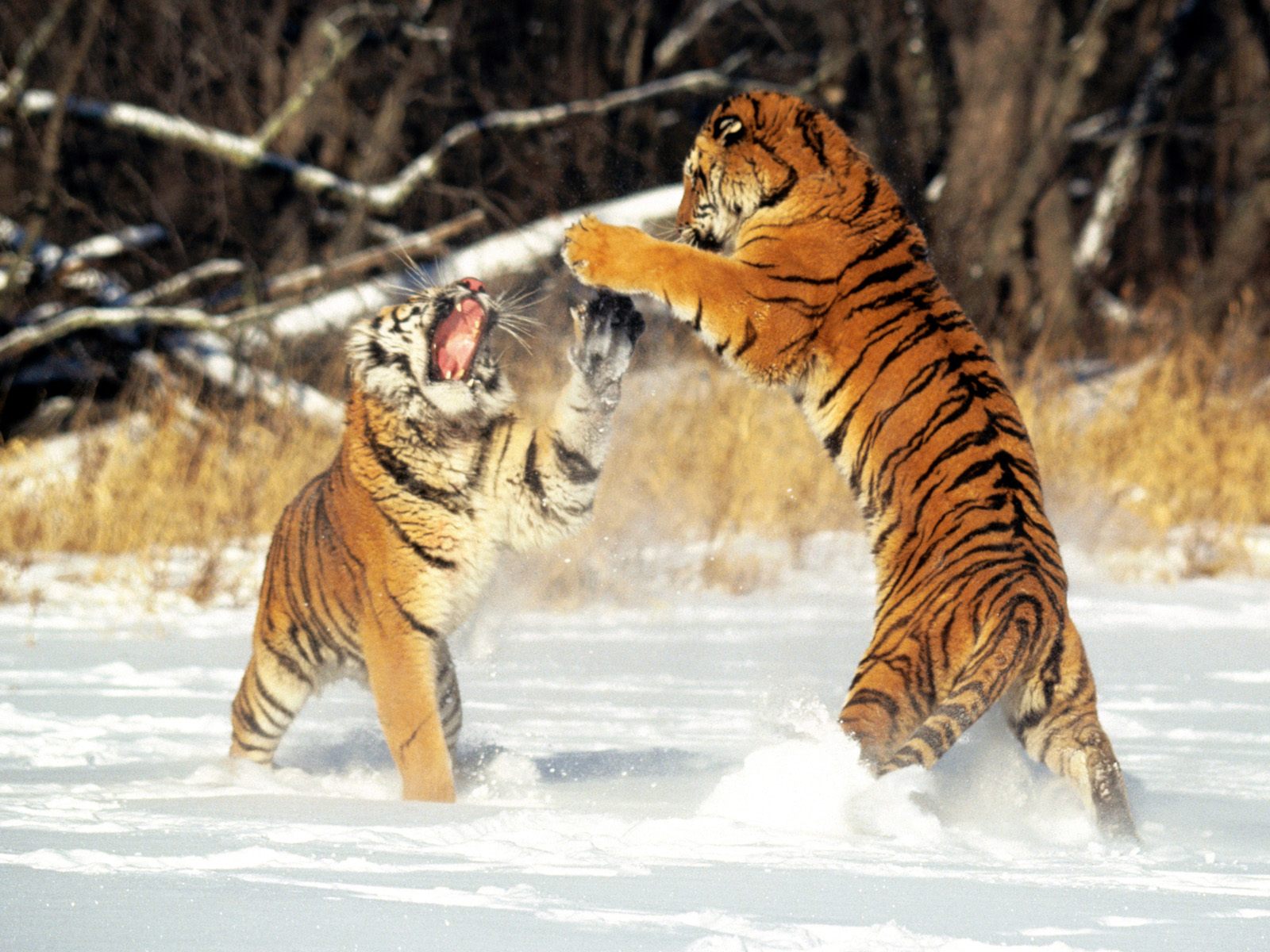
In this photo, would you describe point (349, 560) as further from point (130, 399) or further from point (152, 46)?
point (152, 46)

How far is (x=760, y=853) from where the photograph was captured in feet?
9.90

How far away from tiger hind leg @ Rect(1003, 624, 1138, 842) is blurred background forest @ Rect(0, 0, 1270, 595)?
3.78 meters

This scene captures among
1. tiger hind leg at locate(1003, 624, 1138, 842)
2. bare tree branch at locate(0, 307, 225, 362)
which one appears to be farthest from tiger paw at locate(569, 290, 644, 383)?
bare tree branch at locate(0, 307, 225, 362)

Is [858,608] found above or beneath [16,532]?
above

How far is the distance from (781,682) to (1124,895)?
2583 millimetres

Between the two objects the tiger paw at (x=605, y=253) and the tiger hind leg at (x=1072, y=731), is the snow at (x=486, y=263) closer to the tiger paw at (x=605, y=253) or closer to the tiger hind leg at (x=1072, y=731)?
the tiger paw at (x=605, y=253)

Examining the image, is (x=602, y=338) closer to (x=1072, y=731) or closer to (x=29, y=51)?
(x=1072, y=731)

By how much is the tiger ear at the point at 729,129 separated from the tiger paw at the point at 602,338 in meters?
0.61

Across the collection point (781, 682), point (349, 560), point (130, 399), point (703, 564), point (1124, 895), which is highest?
point (1124, 895)

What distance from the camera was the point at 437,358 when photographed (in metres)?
4.05

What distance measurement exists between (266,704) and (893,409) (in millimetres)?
1650

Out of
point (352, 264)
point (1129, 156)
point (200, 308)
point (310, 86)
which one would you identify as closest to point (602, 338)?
point (352, 264)

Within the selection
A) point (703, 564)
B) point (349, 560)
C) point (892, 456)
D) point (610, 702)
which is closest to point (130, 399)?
point (703, 564)

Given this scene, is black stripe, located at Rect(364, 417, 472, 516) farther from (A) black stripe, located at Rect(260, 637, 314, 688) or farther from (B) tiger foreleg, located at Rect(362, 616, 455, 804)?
(A) black stripe, located at Rect(260, 637, 314, 688)
